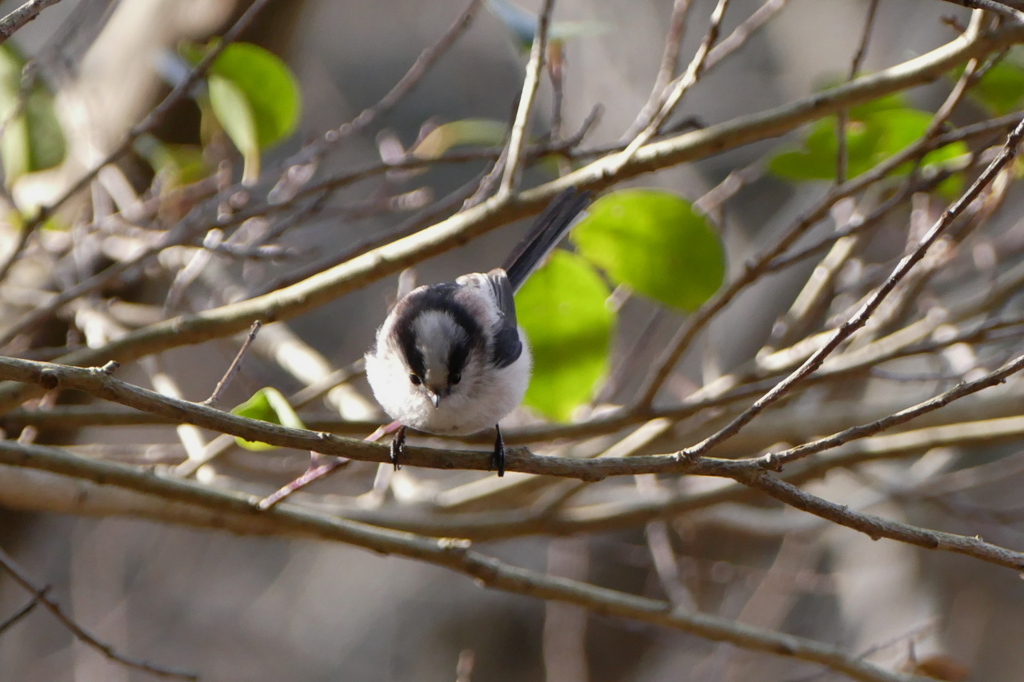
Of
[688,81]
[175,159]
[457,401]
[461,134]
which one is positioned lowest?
[457,401]

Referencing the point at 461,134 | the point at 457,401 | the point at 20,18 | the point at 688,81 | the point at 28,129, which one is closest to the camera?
the point at 20,18

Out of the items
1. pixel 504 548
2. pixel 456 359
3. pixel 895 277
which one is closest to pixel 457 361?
pixel 456 359

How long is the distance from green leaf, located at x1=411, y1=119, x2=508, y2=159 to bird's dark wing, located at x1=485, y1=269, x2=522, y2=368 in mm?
462

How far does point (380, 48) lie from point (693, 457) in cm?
601

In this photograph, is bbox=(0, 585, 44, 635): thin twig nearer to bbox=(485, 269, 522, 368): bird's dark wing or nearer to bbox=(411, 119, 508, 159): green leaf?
bbox=(485, 269, 522, 368): bird's dark wing

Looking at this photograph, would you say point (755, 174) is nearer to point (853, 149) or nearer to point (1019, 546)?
point (853, 149)

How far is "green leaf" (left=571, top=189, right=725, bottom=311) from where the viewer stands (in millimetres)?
2139

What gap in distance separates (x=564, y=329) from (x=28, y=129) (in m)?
1.62

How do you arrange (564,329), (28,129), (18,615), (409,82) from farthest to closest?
(28,129)
(409,82)
(564,329)
(18,615)

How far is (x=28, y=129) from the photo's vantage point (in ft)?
8.55

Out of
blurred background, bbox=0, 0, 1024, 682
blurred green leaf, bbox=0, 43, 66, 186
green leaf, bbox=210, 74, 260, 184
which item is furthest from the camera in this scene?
blurred background, bbox=0, 0, 1024, 682

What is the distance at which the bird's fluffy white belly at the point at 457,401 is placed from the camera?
2061 mm

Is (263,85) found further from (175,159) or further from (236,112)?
(175,159)

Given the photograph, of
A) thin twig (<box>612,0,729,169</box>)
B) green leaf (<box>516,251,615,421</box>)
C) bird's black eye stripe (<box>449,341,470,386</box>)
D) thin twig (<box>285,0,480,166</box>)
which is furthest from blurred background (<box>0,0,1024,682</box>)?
thin twig (<box>612,0,729,169</box>)
